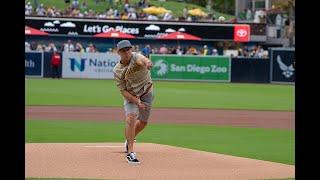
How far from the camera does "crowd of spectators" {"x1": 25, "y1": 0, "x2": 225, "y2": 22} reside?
54812 mm

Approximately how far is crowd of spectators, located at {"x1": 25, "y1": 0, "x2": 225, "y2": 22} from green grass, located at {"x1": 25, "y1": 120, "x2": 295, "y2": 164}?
3526 centimetres

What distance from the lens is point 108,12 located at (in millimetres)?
58312

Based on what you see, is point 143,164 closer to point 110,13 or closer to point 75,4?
point 110,13

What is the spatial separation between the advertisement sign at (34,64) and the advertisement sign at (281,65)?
47.0ft

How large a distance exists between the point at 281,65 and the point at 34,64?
50.3 ft

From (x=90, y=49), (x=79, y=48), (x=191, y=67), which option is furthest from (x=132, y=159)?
(x=79, y=48)

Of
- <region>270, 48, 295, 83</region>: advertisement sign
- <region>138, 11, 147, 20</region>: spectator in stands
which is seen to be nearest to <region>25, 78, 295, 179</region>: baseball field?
<region>270, 48, 295, 83</region>: advertisement sign

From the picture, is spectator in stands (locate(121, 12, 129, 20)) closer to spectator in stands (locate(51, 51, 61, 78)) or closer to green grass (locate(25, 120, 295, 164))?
spectator in stands (locate(51, 51, 61, 78))

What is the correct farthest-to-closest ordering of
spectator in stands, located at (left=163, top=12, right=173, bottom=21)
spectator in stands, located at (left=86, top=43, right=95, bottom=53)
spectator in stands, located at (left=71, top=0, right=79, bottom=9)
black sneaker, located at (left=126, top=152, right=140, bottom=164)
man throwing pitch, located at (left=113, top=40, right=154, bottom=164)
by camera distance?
spectator in stands, located at (left=71, top=0, right=79, bottom=9)
spectator in stands, located at (left=163, top=12, right=173, bottom=21)
spectator in stands, located at (left=86, top=43, right=95, bottom=53)
man throwing pitch, located at (left=113, top=40, right=154, bottom=164)
black sneaker, located at (left=126, top=152, right=140, bottom=164)

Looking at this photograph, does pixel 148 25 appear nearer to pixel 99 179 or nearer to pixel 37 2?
pixel 37 2

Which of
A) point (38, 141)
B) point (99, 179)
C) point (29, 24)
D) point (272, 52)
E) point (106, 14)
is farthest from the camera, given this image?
point (106, 14)

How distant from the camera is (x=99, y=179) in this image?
8570mm
